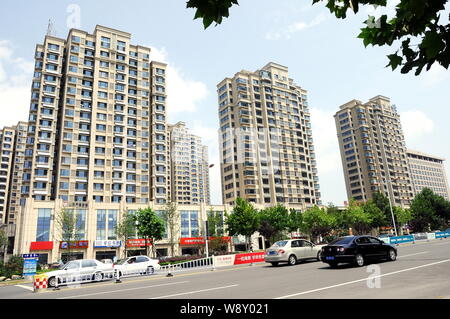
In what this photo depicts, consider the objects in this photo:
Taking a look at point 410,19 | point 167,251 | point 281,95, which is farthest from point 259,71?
point 410,19

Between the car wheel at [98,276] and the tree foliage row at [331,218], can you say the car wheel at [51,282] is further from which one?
the tree foliage row at [331,218]

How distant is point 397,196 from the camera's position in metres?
108

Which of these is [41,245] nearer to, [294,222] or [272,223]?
[272,223]

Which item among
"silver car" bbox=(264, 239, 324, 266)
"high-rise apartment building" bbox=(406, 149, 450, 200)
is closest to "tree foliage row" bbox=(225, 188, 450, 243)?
"silver car" bbox=(264, 239, 324, 266)

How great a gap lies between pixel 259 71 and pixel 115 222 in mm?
59212

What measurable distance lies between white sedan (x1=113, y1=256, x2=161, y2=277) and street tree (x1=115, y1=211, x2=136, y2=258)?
87.6ft

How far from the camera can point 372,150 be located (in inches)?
4407

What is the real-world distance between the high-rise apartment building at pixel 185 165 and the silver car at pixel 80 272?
117036 mm

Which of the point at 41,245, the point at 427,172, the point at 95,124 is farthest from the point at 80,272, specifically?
the point at 427,172

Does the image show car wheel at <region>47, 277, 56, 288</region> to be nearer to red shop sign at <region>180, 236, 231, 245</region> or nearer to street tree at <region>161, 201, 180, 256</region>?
street tree at <region>161, 201, 180, 256</region>

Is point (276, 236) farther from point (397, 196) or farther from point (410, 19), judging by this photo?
point (397, 196)

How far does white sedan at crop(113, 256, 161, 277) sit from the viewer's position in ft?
70.0

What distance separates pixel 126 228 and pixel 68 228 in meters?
9.32
